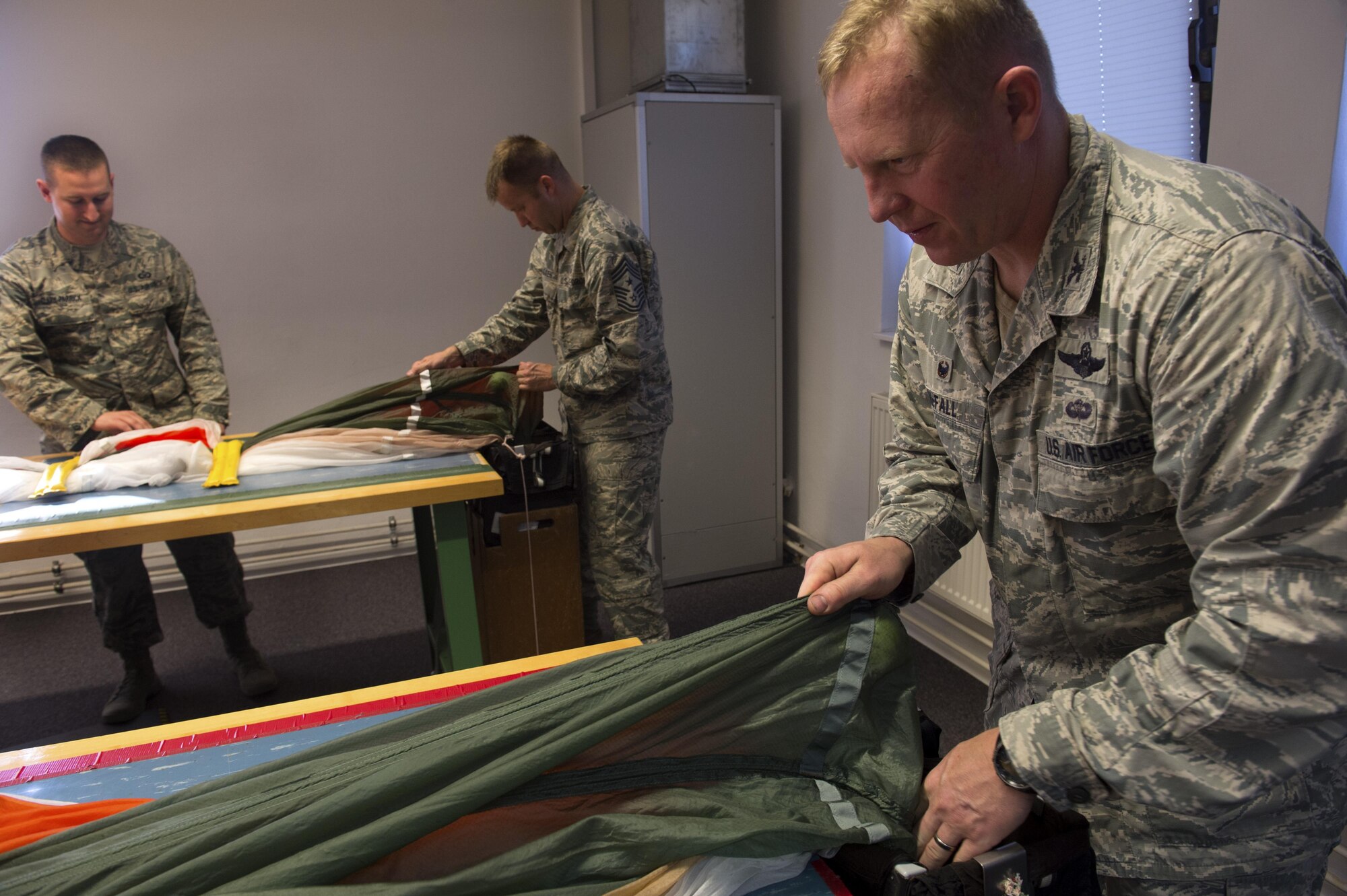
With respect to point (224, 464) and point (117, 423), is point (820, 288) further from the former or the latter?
point (117, 423)

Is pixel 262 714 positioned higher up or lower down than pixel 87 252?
lower down

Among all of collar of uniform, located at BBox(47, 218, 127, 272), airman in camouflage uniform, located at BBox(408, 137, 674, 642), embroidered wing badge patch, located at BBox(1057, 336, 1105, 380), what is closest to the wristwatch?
embroidered wing badge patch, located at BBox(1057, 336, 1105, 380)

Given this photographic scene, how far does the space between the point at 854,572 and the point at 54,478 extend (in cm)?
219

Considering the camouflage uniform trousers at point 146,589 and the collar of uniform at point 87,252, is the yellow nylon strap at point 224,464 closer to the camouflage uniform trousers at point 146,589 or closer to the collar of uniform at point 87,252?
the camouflage uniform trousers at point 146,589

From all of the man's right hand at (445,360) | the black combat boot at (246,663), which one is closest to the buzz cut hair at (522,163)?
the man's right hand at (445,360)

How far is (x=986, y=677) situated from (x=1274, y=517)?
7.84 ft

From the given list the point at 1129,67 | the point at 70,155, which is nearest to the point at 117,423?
the point at 70,155

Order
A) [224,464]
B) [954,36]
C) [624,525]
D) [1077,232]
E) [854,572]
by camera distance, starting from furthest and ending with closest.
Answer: [624,525], [224,464], [854,572], [1077,232], [954,36]

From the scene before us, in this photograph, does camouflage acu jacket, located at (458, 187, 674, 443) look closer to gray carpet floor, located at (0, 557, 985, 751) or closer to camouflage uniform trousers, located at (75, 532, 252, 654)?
gray carpet floor, located at (0, 557, 985, 751)

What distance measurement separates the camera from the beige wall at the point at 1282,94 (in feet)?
5.53

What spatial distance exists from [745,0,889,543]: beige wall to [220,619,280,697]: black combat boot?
7.56 ft

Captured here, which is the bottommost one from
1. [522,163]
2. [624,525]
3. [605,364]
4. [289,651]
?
[289,651]

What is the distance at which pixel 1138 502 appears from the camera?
996 mm

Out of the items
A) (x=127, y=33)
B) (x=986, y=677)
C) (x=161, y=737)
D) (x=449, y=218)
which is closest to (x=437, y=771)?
(x=161, y=737)
